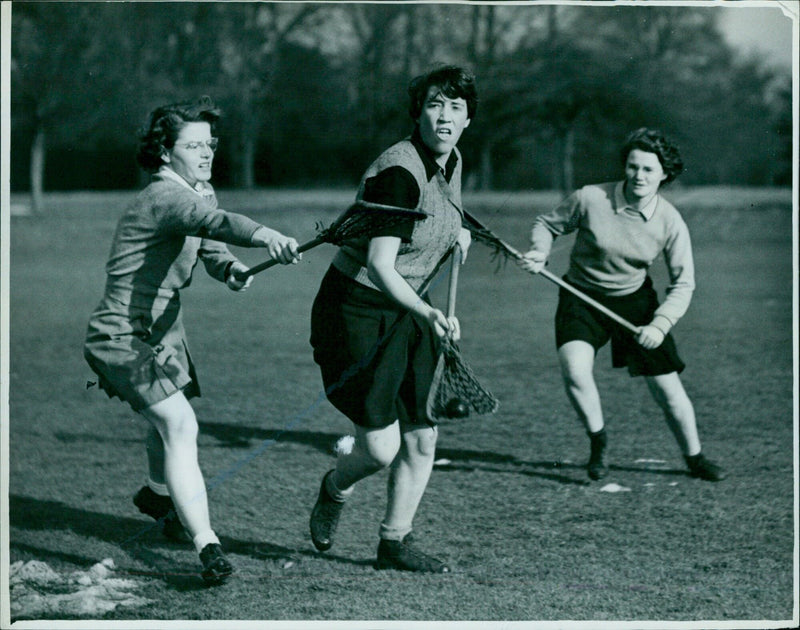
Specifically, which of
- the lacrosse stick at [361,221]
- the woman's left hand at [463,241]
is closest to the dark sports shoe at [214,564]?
the lacrosse stick at [361,221]

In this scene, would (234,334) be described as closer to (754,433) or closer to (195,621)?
(754,433)

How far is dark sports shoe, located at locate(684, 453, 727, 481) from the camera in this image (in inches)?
159

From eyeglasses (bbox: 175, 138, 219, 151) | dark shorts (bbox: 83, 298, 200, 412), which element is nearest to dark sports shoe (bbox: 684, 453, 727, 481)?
dark shorts (bbox: 83, 298, 200, 412)

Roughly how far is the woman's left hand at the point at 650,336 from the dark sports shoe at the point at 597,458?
0.57 meters

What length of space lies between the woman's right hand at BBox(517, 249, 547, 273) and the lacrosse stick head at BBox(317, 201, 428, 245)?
674 millimetres

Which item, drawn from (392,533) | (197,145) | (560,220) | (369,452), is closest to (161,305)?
(197,145)

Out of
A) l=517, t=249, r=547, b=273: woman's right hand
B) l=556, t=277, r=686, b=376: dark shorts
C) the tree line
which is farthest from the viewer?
the tree line

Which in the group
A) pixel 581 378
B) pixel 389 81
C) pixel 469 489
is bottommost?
pixel 469 489

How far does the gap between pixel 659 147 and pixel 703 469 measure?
1.29m

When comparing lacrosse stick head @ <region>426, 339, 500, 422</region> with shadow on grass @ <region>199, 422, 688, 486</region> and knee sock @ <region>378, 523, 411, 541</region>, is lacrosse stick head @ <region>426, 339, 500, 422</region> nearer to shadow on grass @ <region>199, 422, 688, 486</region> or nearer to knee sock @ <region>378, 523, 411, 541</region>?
knee sock @ <region>378, 523, 411, 541</region>

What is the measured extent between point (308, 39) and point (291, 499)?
8.39ft

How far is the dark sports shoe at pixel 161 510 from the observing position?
3.43 metres

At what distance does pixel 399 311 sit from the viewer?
3.09 meters

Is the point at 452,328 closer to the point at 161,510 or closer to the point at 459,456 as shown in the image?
the point at 161,510
